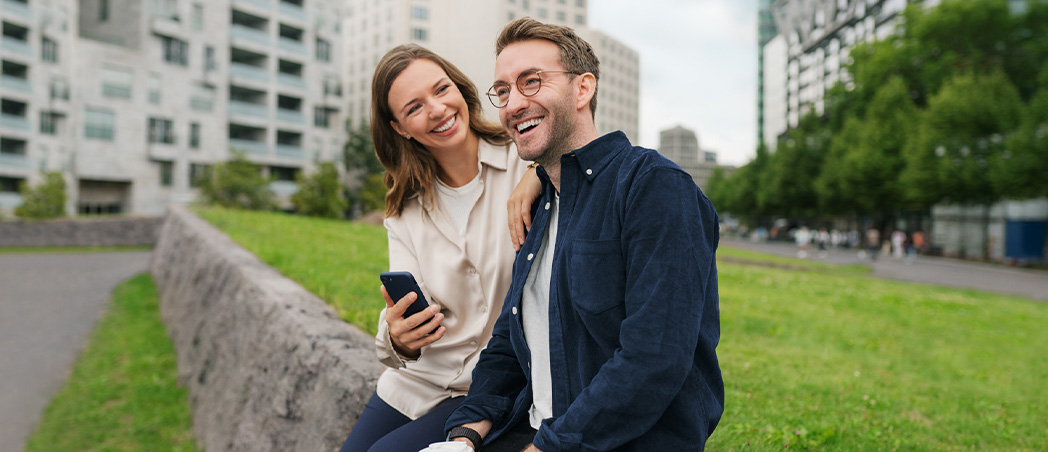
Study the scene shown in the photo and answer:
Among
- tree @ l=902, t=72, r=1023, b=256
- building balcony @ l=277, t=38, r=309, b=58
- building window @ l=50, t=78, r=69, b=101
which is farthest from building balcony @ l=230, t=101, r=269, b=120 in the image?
tree @ l=902, t=72, r=1023, b=256

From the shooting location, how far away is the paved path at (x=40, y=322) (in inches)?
255

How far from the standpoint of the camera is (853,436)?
341 cm

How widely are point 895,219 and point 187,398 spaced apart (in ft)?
150

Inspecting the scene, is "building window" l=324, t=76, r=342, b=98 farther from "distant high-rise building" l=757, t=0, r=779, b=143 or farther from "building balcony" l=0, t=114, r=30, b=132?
"distant high-rise building" l=757, t=0, r=779, b=143

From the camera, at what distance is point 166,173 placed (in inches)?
1534

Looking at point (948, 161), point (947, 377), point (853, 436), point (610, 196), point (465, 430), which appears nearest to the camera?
point (610, 196)

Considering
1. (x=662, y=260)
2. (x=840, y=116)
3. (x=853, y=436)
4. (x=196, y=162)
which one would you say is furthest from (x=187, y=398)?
(x=840, y=116)

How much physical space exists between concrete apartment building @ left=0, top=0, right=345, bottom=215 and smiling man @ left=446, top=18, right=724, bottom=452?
106 ft

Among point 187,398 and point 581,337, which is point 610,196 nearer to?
point 581,337

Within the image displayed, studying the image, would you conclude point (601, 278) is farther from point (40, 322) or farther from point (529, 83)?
point (40, 322)

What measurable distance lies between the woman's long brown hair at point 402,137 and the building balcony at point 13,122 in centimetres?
4229

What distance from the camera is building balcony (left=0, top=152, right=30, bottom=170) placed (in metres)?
33.9

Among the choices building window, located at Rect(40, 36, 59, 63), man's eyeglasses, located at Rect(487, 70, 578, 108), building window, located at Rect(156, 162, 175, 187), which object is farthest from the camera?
building window, located at Rect(156, 162, 175, 187)

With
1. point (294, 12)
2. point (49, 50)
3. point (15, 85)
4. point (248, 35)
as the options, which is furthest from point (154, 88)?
point (294, 12)
